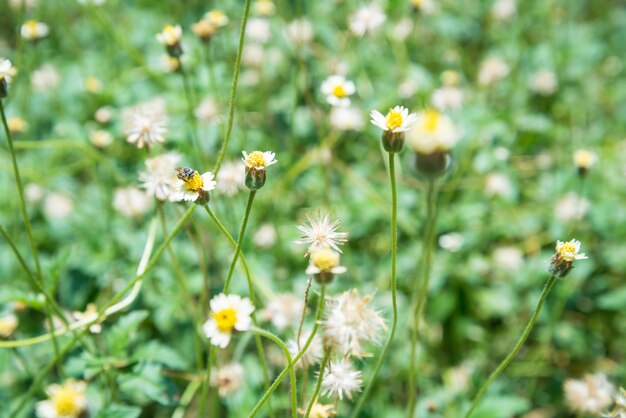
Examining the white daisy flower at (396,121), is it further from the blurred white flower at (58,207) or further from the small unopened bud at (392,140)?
the blurred white flower at (58,207)

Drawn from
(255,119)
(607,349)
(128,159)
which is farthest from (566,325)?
(128,159)

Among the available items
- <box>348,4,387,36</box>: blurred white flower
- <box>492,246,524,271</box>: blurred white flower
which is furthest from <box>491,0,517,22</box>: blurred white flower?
<box>492,246,524,271</box>: blurred white flower

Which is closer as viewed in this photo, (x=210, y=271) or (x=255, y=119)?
(x=210, y=271)

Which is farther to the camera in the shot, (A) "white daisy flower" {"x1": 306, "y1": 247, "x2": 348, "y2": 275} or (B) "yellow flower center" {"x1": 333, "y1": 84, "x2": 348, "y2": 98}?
(B) "yellow flower center" {"x1": 333, "y1": 84, "x2": 348, "y2": 98}

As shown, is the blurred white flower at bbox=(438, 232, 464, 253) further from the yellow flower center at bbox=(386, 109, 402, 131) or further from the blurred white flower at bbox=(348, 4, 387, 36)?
the yellow flower center at bbox=(386, 109, 402, 131)

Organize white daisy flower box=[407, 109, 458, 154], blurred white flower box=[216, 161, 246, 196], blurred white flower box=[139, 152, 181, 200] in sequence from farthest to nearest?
blurred white flower box=[216, 161, 246, 196], blurred white flower box=[139, 152, 181, 200], white daisy flower box=[407, 109, 458, 154]

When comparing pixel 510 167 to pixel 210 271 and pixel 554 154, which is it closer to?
pixel 554 154

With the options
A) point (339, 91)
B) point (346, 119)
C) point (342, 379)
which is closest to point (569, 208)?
point (346, 119)
